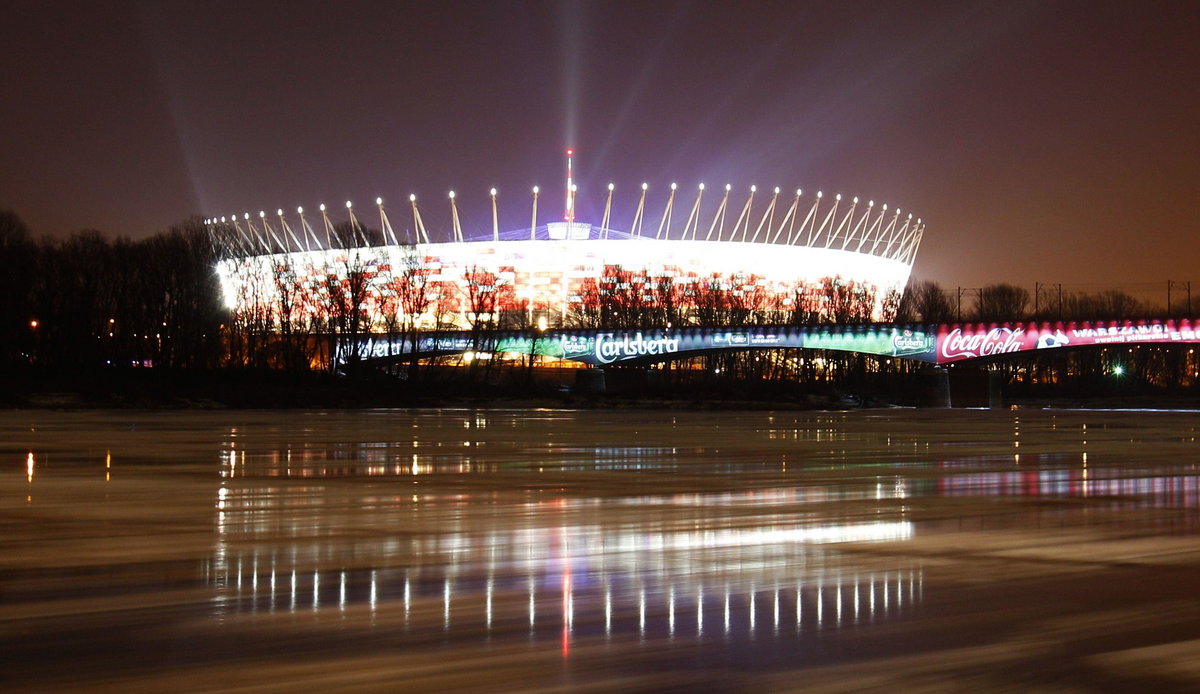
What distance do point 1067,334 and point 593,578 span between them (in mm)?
105629

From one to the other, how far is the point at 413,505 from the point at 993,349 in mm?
101323

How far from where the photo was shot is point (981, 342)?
11081 cm

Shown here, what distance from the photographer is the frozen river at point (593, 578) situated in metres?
7.54

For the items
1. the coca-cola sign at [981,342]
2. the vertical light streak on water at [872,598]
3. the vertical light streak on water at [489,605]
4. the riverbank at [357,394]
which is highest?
the coca-cola sign at [981,342]

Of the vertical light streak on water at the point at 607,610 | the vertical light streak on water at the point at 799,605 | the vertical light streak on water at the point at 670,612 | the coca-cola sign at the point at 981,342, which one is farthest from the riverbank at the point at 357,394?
the vertical light streak on water at the point at 799,605

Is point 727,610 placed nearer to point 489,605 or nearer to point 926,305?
point 489,605

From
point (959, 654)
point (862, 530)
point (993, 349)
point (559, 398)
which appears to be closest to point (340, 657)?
point (959, 654)

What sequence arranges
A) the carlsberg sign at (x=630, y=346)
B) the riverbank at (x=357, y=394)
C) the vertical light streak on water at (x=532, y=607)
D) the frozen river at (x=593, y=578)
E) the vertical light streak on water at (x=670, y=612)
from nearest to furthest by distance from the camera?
→ the frozen river at (x=593, y=578) → the vertical light streak on water at (x=670, y=612) → the vertical light streak on water at (x=532, y=607) → the riverbank at (x=357, y=394) → the carlsberg sign at (x=630, y=346)

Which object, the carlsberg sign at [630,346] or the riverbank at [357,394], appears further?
the carlsberg sign at [630,346]

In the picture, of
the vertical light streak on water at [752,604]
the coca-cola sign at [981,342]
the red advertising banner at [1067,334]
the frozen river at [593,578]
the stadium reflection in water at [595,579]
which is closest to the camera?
the frozen river at [593,578]

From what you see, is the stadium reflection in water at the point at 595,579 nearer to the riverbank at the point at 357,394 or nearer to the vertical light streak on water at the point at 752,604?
the vertical light streak on water at the point at 752,604

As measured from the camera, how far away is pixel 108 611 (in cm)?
900

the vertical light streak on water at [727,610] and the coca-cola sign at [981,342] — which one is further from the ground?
the coca-cola sign at [981,342]

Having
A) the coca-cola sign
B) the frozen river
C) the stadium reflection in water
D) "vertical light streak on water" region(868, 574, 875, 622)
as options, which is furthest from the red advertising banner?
"vertical light streak on water" region(868, 574, 875, 622)
